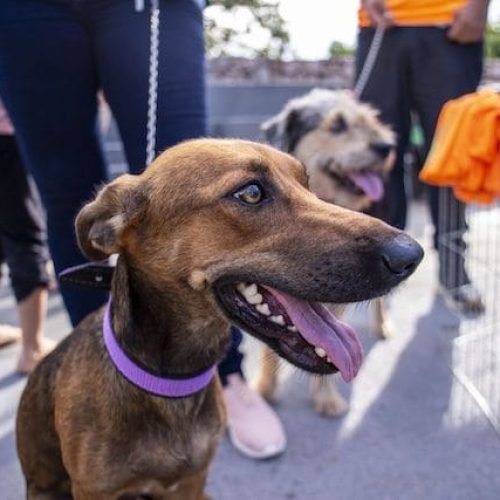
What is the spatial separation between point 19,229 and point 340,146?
1713mm

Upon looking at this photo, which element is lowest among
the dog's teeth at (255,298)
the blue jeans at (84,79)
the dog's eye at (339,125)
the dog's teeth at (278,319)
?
the dog's teeth at (278,319)

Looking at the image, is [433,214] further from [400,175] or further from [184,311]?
[184,311]

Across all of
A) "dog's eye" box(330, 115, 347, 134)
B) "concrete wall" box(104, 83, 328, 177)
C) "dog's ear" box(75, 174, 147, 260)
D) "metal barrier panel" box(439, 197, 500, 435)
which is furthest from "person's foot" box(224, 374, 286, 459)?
"concrete wall" box(104, 83, 328, 177)

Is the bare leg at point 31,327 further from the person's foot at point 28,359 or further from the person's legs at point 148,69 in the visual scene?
the person's legs at point 148,69

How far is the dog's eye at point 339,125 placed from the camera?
343cm

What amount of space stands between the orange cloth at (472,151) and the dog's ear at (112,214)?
1.13 m

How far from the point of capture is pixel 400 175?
3.78 metres

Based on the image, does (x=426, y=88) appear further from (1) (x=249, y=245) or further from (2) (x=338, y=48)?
(2) (x=338, y=48)

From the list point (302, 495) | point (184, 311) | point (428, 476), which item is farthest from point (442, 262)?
point (184, 311)

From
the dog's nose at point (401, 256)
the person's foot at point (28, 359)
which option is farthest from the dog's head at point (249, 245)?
the person's foot at point (28, 359)

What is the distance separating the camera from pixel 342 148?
3.37 m

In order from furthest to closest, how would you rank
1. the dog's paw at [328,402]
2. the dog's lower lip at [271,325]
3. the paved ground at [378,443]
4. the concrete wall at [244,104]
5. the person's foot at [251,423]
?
the concrete wall at [244,104] < the dog's paw at [328,402] < the person's foot at [251,423] < the paved ground at [378,443] < the dog's lower lip at [271,325]

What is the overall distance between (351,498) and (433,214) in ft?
6.81

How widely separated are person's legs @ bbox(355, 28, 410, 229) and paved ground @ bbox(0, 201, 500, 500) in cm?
82
